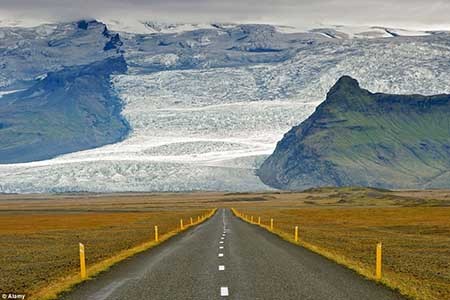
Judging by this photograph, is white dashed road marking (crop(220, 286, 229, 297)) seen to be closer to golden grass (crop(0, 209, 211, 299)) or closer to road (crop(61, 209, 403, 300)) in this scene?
Result: road (crop(61, 209, 403, 300))

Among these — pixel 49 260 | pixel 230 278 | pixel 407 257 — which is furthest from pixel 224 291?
pixel 407 257

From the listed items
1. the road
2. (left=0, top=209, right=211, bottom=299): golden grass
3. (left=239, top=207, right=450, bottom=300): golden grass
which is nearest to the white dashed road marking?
the road

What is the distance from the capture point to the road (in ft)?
77.6

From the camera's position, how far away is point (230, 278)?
27.7 m

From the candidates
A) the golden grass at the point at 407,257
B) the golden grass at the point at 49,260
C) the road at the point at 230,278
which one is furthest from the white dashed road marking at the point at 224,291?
the golden grass at the point at 407,257

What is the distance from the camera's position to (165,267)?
108ft

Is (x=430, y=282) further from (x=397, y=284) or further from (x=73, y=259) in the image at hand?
(x=73, y=259)

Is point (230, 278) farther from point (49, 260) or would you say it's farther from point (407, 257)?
point (407, 257)

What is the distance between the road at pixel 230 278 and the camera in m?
23.6

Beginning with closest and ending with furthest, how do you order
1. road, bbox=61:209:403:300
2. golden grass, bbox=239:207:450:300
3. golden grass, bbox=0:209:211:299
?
road, bbox=61:209:403:300, golden grass, bbox=239:207:450:300, golden grass, bbox=0:209:211:299

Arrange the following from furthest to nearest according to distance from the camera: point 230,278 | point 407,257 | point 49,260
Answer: point 407,257, point 49,260, point 230,278

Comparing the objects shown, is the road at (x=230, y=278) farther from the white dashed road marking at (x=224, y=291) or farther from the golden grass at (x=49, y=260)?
the golden grass at (x=49, y=260)

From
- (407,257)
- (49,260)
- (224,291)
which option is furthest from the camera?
(407,257)

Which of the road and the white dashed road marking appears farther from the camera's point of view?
the road
